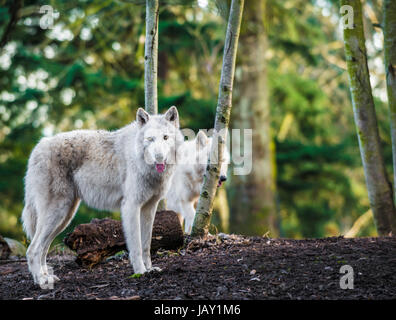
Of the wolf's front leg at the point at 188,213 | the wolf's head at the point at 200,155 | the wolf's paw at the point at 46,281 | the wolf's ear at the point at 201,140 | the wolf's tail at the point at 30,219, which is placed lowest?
the wolf's paw at the point at 46,281

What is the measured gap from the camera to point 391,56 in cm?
579

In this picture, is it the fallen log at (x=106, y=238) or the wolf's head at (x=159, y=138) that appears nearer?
the wolf's head at (x=159, y=138)

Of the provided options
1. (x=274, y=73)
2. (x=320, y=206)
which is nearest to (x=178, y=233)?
(x=274, y=73)

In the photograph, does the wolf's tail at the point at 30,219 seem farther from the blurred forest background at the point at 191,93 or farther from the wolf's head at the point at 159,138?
the blurred forest background at the point at 191,93

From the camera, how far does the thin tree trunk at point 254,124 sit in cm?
999

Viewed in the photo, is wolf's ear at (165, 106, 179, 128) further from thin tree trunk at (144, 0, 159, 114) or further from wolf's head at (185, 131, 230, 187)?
wolf's head at (185, 131, 230, 187)

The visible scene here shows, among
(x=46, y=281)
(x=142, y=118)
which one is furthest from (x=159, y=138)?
(x=46, y=281)

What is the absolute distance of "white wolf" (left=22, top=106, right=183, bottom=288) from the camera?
4836mm

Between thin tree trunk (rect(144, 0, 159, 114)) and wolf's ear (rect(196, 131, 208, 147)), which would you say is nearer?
thin tree trunk (rect(144, 0, 159, 114))

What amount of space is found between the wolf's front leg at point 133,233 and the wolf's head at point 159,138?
564 millimetres

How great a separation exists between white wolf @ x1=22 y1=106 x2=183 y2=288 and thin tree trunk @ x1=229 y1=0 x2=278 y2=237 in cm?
516

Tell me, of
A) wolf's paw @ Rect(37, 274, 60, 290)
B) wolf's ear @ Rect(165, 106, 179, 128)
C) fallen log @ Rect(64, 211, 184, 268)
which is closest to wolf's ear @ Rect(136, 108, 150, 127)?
wolf's ear @ Rect(165, 106, 179, 128)

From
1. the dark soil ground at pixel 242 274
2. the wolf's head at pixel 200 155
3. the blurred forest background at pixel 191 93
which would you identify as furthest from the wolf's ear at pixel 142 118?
the blurred forest background at pixel 191 93

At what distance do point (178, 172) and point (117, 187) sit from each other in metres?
3.19
